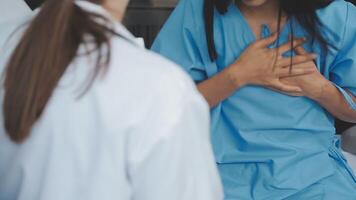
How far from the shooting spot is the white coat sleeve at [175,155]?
683 millimetres

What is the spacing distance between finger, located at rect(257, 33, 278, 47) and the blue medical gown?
23 mm

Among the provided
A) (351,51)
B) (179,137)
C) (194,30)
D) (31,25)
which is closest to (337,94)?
(351,51)

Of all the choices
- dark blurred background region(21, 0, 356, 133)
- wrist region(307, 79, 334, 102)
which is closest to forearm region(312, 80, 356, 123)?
wrist region(307, 79, 334, 102)

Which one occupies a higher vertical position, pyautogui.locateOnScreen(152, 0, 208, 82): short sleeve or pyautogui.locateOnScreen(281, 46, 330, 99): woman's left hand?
pyautogui.locateOnScreen(152, 0, 208, 82): short sleeve

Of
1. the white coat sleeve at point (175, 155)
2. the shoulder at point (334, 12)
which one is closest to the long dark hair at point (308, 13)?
the shoulder at point (334, 12)

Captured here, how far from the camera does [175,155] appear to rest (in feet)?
2.33

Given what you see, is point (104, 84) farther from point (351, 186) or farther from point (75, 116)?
point (351, 186)

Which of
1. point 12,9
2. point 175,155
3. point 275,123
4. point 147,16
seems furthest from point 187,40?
point 147,16

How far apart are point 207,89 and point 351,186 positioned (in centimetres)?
40

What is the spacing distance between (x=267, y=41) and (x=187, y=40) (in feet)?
0.64

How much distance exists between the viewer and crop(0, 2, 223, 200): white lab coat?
2.22 ft

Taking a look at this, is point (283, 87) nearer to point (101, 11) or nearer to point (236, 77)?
point (236, 77)

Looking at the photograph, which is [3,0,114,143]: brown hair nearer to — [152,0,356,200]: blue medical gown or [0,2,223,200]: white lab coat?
[0,2,223,200]: white lab coat

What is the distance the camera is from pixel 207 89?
1.23 metres
